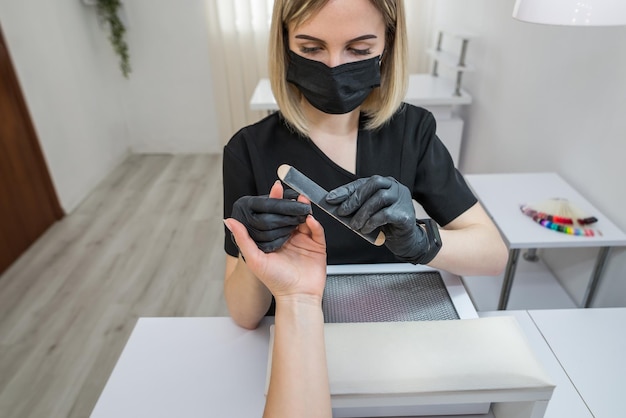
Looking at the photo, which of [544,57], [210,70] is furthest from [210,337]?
[210,70]

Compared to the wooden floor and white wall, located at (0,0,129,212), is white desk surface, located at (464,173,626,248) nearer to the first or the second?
the wooden floor

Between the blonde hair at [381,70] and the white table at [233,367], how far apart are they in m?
0.52

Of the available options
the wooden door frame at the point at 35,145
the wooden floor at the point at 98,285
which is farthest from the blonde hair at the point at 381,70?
the wooden door frame at the point at 35,145

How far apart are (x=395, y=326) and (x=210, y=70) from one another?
3.42 m

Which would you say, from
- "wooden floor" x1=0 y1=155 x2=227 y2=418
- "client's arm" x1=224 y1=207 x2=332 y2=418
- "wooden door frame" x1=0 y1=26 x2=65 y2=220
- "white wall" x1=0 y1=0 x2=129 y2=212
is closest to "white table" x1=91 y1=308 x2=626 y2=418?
"client's arm" x1=224 y1=207 x2=332 y2=418

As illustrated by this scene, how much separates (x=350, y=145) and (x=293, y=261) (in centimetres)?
45

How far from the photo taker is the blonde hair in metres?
0.97

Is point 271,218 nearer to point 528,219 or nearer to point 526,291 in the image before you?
point 528,219

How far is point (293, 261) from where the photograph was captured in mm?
798

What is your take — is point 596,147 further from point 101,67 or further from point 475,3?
point 101,67

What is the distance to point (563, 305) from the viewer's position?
1688mm

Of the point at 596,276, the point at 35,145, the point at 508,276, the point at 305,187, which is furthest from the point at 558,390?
the point at 35,145

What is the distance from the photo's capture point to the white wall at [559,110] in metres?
1.47

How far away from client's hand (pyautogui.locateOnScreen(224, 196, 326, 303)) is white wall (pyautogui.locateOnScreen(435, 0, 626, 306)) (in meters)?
1.18
